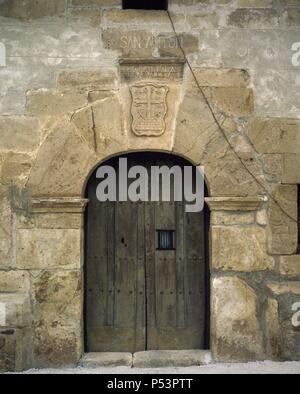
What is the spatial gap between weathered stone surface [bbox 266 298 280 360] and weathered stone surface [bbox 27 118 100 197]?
5.78ft

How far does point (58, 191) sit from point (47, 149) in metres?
0.35

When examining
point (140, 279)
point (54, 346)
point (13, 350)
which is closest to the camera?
point (13, 350)

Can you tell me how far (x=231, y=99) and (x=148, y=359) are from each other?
2195 millimetres

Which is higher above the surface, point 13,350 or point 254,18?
point 254,18

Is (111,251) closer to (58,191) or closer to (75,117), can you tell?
(58,191)

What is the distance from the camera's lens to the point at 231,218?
3527 millimetres

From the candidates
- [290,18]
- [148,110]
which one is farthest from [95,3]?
[290,18]

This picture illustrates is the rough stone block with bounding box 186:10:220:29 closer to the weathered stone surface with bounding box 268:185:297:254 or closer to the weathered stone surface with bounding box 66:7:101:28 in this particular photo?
the weathered stone surface with bounding box 66:7:101:28

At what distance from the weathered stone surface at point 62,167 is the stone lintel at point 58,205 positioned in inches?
1.8

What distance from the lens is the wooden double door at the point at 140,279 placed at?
12.2ft

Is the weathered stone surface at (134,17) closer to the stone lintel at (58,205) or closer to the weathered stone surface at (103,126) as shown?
the weathered stone surface at (103,126)

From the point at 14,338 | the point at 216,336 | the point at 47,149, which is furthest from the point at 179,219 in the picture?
the point at 14,338

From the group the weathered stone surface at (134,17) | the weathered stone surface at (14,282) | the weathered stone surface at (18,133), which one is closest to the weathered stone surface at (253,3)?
the weathered stone surface at (134,17)

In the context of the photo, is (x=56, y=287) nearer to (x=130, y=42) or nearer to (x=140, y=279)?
(x=140, y=279)
